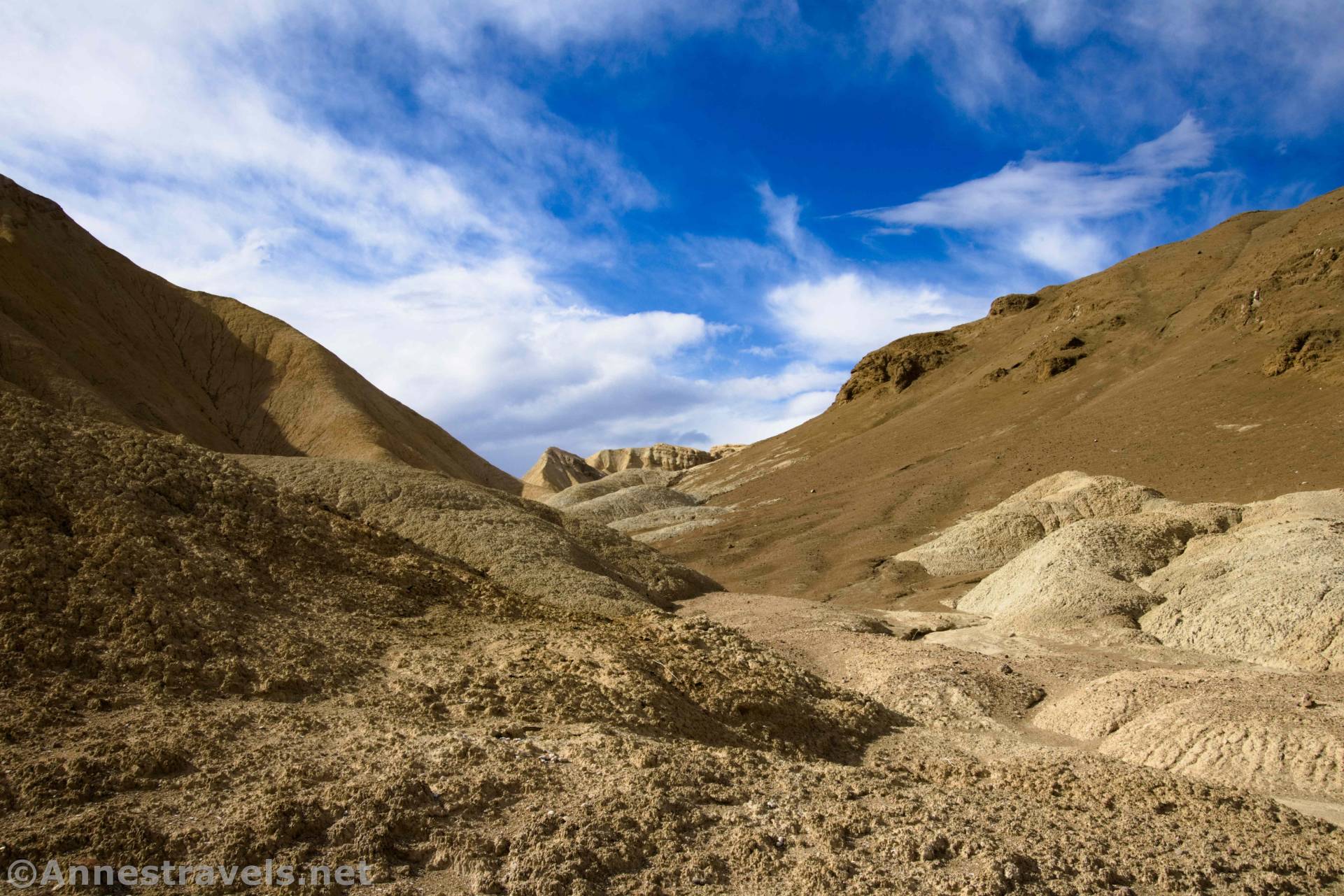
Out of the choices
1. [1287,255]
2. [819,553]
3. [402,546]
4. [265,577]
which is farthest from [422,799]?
[1287,255]

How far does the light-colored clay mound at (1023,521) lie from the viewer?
74.0 ft

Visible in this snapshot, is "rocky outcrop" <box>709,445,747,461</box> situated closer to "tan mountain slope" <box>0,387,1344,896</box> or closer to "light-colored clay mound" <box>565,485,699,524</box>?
"light-colored clay mound" <box>565,485,699,524</box>

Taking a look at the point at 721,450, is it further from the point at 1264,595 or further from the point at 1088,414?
the point at 1264,595

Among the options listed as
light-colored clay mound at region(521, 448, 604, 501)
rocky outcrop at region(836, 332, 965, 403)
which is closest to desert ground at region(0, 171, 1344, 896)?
rocky outcrop at region(836, 332, 965, 403)

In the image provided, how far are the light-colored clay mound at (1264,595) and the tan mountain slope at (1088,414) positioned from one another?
10289 millimetres

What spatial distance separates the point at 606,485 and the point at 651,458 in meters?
33.2

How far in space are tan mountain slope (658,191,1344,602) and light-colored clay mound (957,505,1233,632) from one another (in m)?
7.05

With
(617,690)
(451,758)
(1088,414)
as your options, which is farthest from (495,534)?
(1088,414)

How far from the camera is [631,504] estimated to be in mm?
50562

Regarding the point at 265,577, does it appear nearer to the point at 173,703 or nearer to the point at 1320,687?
the point at 173,703

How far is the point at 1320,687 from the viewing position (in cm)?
1004

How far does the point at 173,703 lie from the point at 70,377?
2053 centimetres

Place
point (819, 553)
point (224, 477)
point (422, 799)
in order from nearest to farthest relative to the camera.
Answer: point (422, 799)
point (224, 477)
point (819, 553)

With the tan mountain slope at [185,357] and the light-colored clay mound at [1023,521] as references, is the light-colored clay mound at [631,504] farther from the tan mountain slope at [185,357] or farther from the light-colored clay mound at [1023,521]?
the light-colored clay mound at [1023,521]
